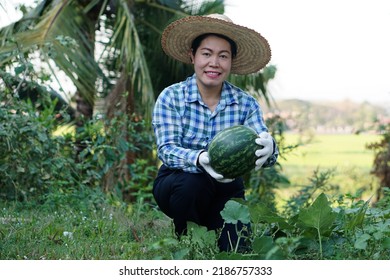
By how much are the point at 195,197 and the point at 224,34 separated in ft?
3.20

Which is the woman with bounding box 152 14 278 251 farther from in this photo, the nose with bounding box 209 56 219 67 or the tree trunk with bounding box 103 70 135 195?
the tree trunk with bounding box 103 70 135 195

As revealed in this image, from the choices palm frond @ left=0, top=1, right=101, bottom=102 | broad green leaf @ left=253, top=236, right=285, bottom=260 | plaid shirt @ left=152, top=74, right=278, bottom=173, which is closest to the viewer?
broad green leaf @ left=253, top=236, right=285, bottom=260

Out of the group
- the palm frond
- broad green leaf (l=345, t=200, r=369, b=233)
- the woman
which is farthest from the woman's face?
the palm frond

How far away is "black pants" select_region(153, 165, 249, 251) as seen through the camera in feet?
10.6

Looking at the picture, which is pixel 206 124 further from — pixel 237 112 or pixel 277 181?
pixel 277 181

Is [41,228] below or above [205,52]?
below

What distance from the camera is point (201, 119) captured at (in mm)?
3449

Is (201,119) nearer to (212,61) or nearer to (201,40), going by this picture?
(212,61)

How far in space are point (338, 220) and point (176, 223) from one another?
0.90 meters

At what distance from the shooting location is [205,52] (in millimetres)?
3449

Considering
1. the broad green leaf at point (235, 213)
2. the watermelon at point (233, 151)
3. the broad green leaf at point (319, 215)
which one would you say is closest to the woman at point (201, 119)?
the watermelon at point (233, 151)

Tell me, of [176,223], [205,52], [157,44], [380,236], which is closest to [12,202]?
[176,223]

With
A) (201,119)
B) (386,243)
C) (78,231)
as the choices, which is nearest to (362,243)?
(386,243)

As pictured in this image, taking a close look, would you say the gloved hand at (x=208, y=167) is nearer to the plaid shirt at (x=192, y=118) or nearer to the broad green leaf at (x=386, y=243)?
the plaid shirt at (x=192, y=118)
